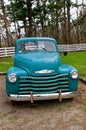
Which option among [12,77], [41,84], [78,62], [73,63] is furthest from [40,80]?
[78,62]

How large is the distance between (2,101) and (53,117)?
2167mm

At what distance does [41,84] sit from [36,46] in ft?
6.63

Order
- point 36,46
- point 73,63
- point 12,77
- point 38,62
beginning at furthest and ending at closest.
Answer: point 73,63 < point 36,46 < point 38,62 < point 12,77

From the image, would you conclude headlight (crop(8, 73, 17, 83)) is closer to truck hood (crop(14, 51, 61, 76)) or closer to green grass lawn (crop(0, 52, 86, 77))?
truck hood (crop(14, 51, 61, 76))

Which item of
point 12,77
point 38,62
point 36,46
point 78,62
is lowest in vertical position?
point 78,62

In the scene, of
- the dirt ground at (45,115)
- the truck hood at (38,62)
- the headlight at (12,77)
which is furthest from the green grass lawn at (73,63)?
the headlight at (12,77)

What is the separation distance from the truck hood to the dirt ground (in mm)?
1006

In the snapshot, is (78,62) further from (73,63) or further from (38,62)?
(38,62)

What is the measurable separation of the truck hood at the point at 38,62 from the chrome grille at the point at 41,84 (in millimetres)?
174

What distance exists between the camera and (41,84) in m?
6.77

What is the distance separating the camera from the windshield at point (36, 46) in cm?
838

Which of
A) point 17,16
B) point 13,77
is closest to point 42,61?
point 13,77

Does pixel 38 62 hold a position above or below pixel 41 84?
above

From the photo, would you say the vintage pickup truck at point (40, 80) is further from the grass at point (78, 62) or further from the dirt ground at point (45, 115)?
the grass at point (78, 62)
